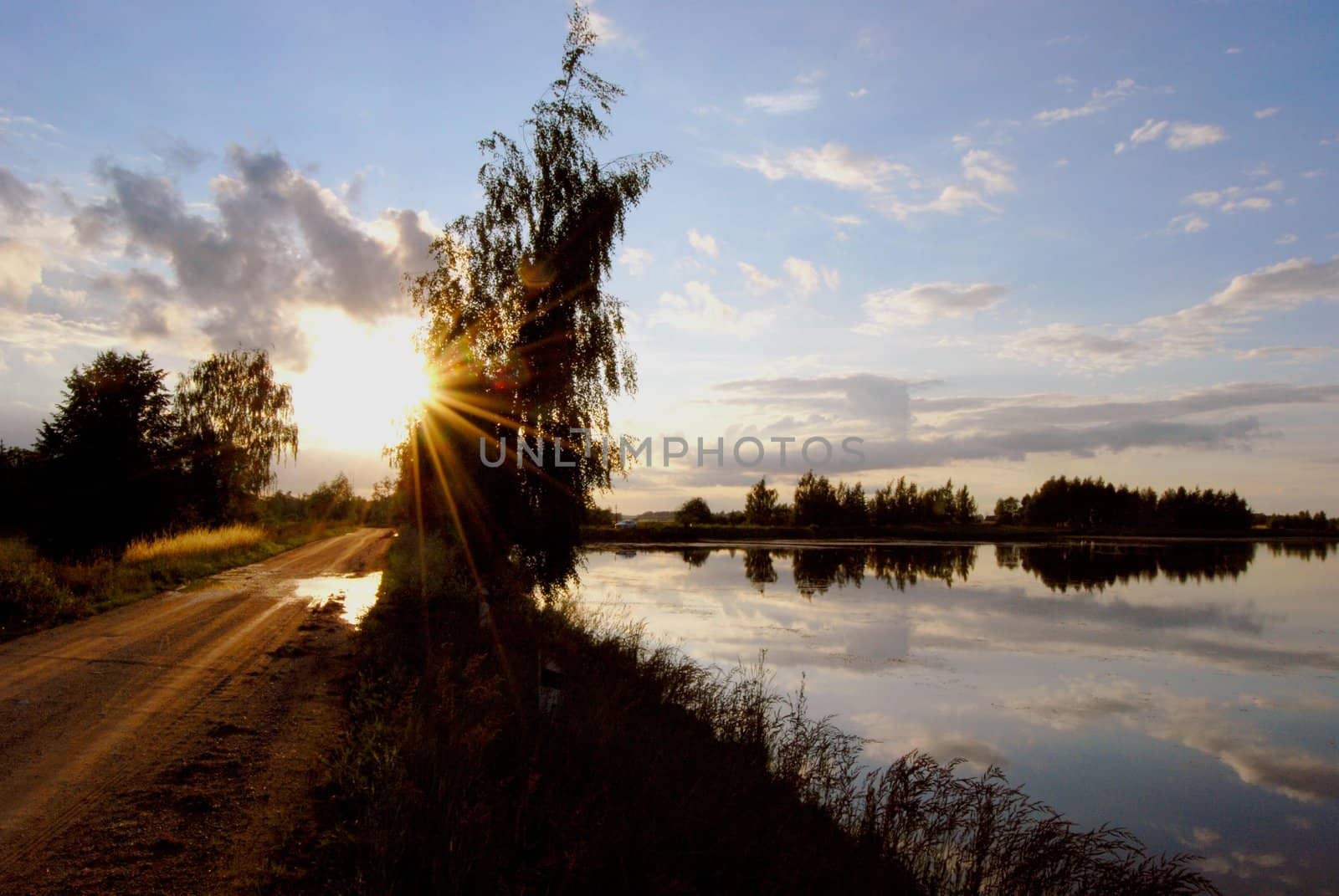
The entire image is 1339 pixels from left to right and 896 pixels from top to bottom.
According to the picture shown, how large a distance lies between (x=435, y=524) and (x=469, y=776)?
1435 centimetres

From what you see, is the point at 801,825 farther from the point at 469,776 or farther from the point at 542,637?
the point at 542,637

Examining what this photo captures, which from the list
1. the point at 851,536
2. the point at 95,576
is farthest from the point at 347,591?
the point at 851,536

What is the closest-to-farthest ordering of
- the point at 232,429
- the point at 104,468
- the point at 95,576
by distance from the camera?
the point at 95,576, the point at 104,468, the point at 232,429

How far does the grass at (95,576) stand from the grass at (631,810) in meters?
6.34

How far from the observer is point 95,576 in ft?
57.8

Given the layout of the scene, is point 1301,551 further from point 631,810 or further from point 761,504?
point 631,810

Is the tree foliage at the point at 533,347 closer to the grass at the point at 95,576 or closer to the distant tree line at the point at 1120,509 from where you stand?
the grass at the point at 95,576

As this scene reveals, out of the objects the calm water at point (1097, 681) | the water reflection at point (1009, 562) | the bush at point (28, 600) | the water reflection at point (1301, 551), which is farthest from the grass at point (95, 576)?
the water reflection at point (1301, 551)

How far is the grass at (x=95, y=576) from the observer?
13.6m

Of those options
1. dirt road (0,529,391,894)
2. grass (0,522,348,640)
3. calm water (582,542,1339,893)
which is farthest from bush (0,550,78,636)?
calm water (582,542,1339,893)

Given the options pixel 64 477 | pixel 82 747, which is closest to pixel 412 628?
pixel 82 747

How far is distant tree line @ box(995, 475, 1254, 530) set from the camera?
127 m

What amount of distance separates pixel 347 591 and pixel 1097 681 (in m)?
18.8

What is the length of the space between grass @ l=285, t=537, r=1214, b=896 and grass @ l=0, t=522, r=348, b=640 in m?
6.34
